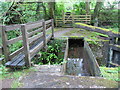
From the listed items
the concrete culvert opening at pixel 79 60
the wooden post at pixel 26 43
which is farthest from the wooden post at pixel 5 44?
the concrete culvert opening at pixel 79 60

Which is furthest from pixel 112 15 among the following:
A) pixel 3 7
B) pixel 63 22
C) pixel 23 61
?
pixel 23 61

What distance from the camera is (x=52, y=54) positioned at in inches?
212

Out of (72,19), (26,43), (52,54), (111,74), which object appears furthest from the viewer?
(72,19)

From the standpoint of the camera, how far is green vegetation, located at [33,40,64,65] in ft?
16.5

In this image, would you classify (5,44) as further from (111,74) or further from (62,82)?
(111,74)

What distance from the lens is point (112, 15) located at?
49.5ft

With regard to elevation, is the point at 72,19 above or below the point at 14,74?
above

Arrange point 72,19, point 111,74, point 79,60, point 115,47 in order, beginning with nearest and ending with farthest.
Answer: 1. point 111,74
2. point 115,47
3. point 79,60
4. point 72,19

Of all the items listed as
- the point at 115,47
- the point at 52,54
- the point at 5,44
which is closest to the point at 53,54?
the point at 52,54

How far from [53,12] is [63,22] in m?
1.70

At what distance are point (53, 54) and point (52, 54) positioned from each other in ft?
0.20

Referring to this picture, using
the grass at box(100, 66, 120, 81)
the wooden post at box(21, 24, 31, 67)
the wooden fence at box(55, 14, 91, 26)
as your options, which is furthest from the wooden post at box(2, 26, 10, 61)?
the wooden fence at box(55, 14, 91, 26)

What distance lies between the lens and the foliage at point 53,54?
5.06 meters

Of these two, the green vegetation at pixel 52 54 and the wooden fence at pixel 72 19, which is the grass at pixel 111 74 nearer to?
the green vegetation at pixel 52 54
